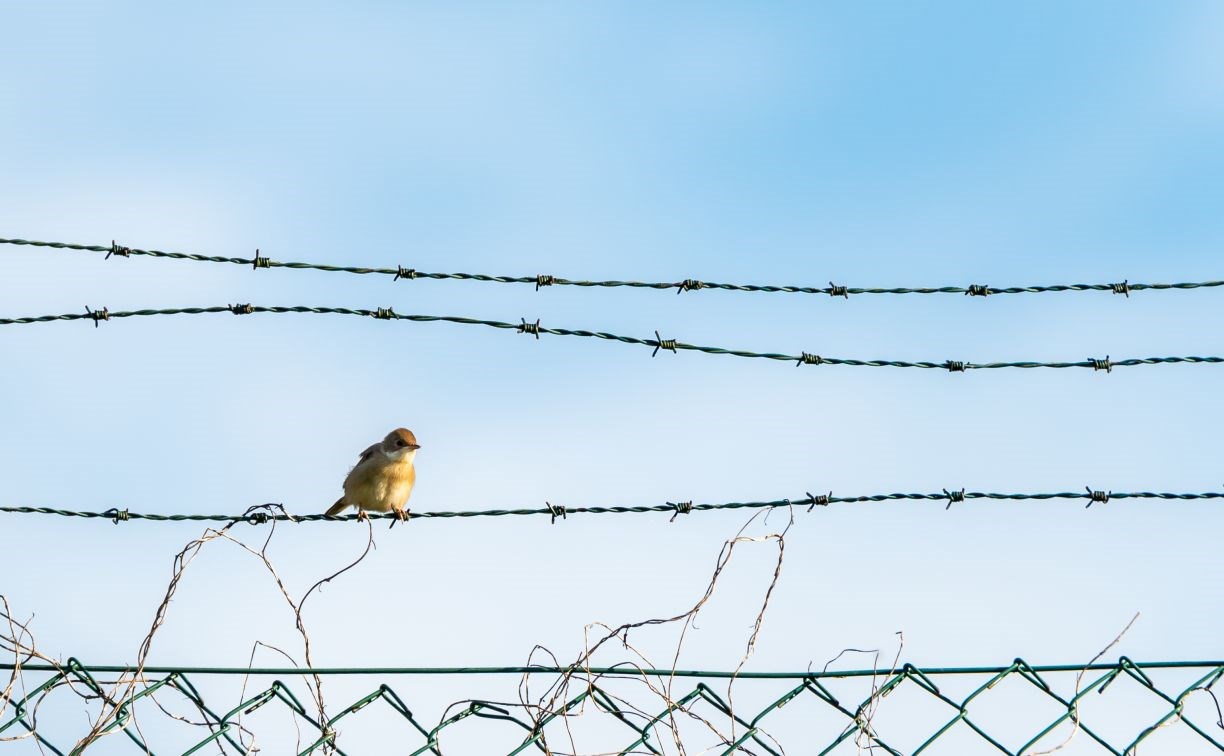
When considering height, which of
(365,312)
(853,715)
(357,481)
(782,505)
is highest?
(357,481)

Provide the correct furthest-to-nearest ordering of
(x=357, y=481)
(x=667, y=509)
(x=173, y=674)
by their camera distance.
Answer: (x=357, y=481) < (x=667, y=509) < (x=173, y=674)

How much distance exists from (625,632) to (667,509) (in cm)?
80

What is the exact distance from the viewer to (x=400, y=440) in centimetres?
893

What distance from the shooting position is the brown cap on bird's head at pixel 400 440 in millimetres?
8922

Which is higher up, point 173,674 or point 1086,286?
point 1086,286

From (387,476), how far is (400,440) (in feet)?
0.73

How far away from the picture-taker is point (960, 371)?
5750 millimetres

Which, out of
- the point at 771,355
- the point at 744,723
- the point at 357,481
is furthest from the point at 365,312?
the point at 357,481

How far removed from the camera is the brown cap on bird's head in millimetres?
8922

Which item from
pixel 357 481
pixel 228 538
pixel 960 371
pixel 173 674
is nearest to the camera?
pixel 173 674

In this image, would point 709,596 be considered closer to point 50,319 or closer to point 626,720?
point 626,720

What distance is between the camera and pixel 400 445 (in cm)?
892

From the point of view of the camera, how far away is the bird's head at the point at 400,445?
8.92 meters

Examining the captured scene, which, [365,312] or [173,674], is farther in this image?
[365,312]
